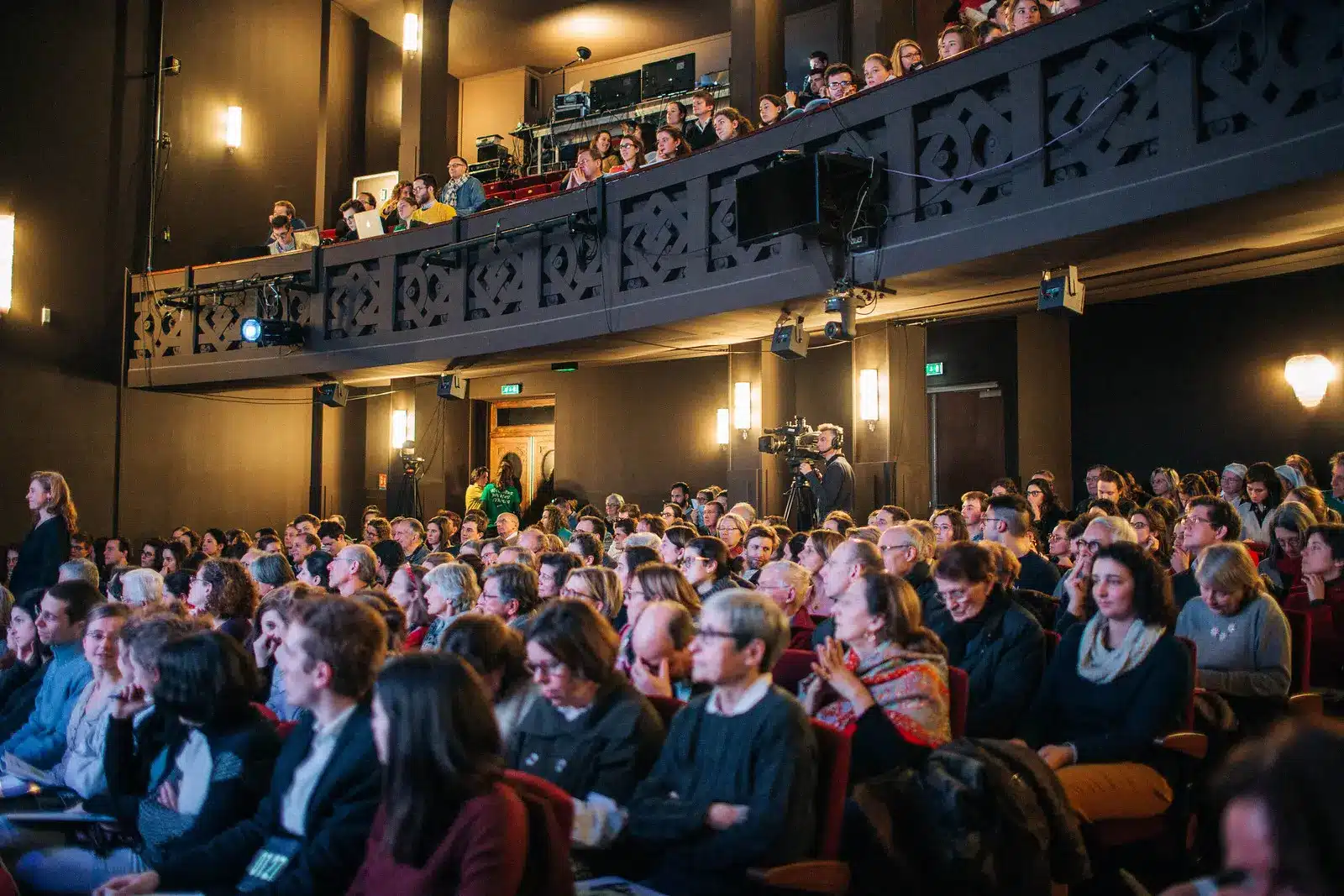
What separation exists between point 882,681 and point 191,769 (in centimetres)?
191

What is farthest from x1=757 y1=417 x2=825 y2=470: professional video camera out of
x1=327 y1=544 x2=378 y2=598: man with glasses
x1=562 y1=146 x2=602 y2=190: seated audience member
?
x1=327 y1=544 x2=378 y2=598: man with glasses

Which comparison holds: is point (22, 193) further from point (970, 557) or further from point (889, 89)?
point (970, 557)

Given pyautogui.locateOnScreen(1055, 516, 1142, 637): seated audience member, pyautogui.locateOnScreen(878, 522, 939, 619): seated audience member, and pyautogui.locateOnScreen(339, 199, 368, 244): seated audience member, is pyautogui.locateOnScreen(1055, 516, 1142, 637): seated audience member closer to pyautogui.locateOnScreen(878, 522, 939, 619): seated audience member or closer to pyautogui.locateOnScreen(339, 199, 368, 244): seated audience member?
pyautogui.locateOnScreen(878, 522, 939, 619): seated audience member

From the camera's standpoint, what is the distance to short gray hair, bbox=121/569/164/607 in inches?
193

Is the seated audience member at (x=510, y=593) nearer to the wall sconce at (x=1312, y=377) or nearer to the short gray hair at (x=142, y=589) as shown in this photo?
the short gray hair at (x=142, y=589)

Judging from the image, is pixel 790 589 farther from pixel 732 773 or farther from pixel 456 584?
pixel 732 773

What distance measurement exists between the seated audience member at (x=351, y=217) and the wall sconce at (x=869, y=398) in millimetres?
5597

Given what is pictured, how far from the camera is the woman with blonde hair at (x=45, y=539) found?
5.95m

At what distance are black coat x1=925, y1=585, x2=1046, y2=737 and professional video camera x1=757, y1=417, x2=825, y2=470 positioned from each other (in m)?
4.99

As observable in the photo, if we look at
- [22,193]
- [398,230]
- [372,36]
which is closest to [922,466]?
[398,230]

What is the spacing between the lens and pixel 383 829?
7.03ft

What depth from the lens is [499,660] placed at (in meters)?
2.99

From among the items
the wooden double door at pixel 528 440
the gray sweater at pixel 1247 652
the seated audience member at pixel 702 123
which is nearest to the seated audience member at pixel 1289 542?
the gray sweater at pixel 1247 652

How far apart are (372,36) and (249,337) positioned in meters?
6.44
